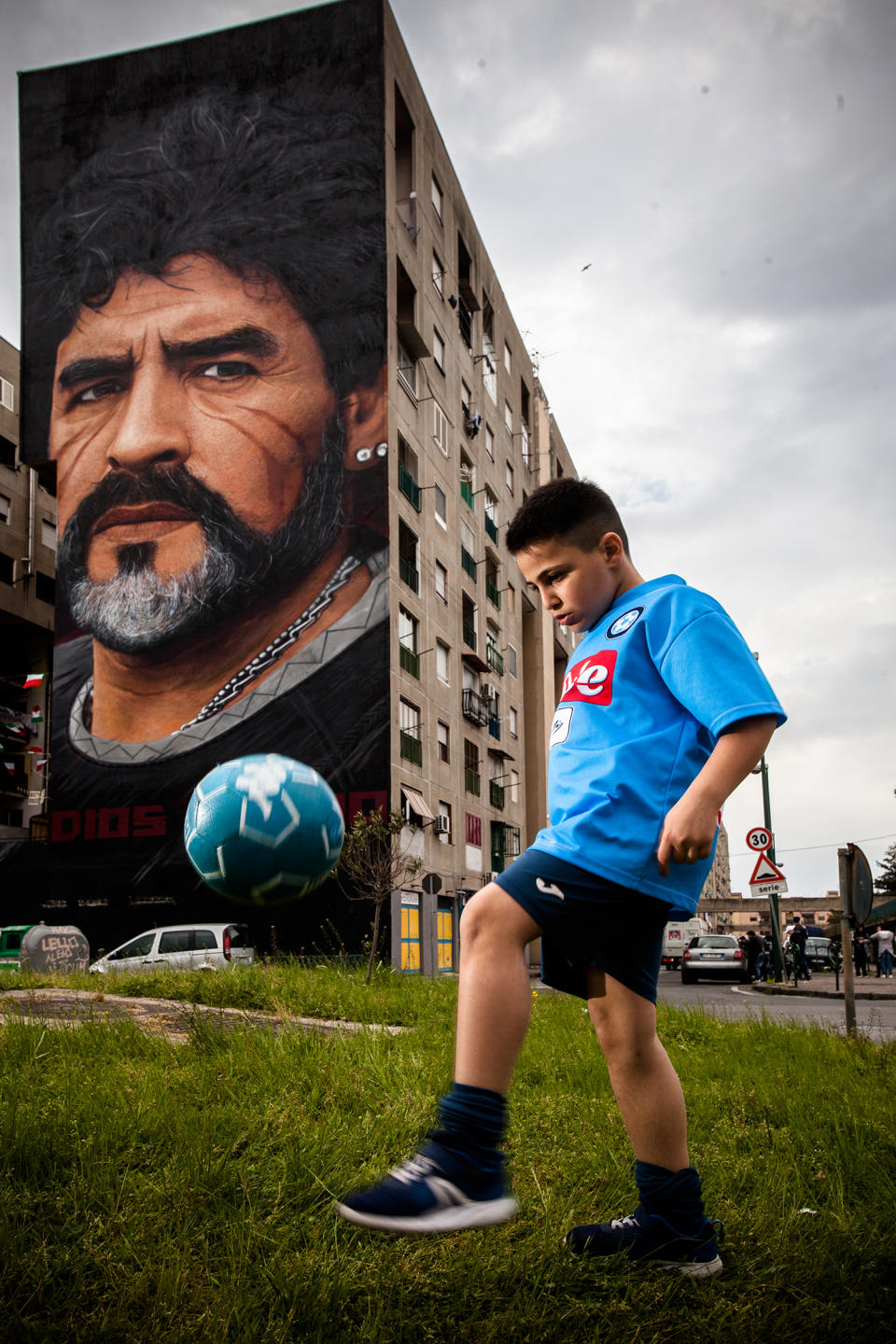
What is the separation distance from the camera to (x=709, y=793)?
230cm

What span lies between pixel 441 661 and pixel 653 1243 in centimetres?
3025

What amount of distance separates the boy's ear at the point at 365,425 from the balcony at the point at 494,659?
1160cm

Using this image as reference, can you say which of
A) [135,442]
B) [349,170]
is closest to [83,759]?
[135,442]

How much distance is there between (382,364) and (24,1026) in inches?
1015

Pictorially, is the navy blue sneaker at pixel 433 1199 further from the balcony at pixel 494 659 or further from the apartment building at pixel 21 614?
the apartment building at pixel 21 614

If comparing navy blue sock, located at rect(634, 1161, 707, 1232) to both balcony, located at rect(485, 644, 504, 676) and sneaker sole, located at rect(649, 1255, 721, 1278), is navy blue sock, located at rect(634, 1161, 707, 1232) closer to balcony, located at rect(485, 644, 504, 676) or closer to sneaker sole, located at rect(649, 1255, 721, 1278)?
sneaker sole, located at rect(649, 1255, 721, 1278)

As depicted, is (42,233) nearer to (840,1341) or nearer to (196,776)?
(196,776)

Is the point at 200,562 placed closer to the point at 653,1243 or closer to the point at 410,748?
the point at 410,748

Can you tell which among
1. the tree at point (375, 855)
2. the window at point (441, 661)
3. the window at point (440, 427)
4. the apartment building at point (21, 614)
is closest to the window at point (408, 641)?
the window at point (441, 661)

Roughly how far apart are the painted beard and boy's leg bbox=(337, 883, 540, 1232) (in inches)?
1031

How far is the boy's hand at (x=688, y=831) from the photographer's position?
2.27m

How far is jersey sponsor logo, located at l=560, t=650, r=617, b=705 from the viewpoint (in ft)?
8.78

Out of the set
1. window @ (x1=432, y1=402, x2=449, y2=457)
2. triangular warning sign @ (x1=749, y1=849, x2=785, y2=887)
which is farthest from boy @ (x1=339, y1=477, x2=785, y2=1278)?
window @ (x1=432, y1=402, x2=449, y2=457)

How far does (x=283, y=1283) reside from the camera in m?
2.30
